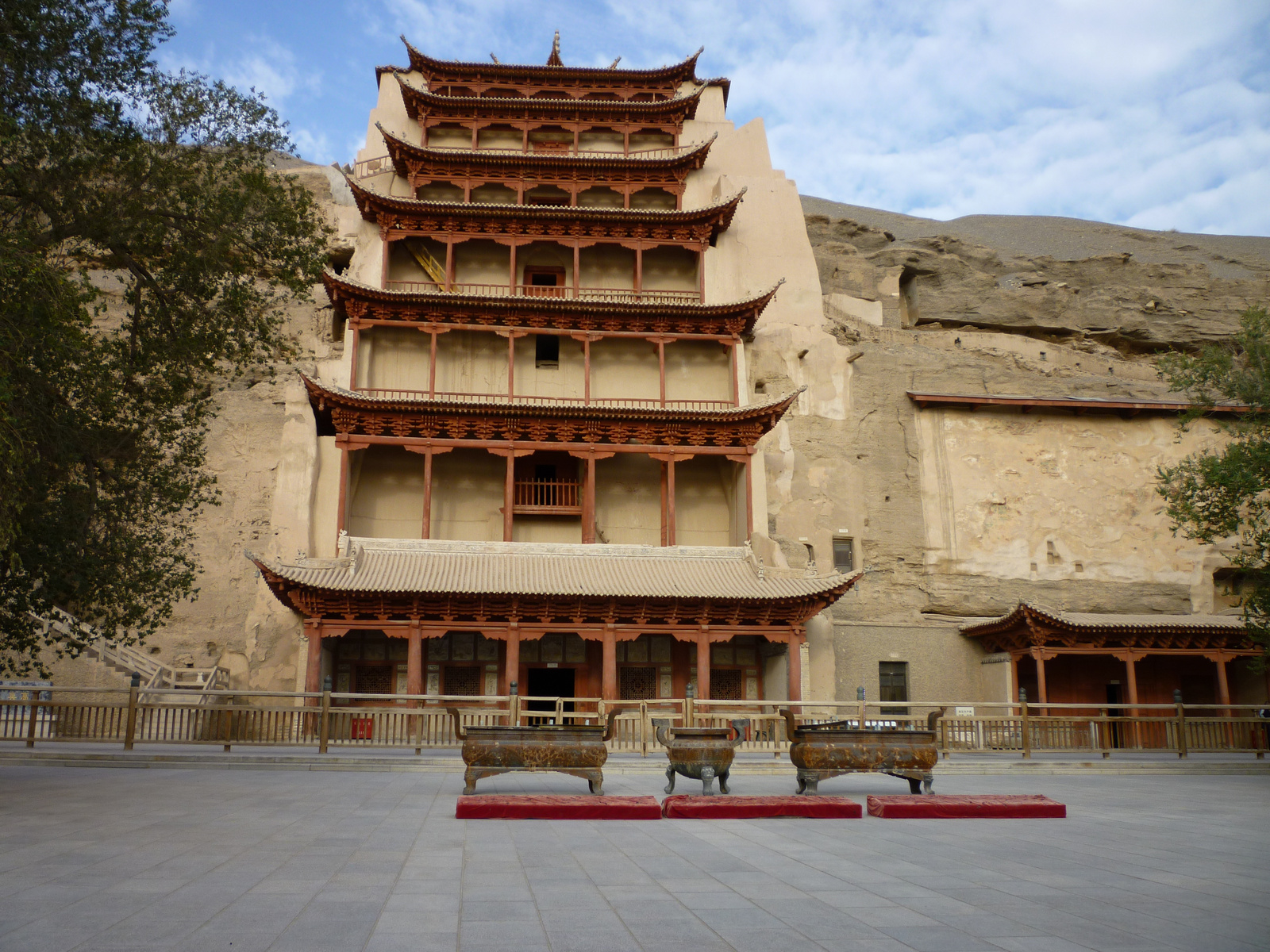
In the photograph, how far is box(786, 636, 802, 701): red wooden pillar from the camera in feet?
73.9

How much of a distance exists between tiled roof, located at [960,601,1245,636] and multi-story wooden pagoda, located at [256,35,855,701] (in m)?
5.53

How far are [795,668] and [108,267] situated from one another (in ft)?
54.0

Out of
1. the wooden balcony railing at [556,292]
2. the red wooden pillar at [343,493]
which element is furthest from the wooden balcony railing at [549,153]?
the red wooden pillar at [343,493]

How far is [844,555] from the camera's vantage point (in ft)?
93.2

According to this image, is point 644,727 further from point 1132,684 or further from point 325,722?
point 1132,684

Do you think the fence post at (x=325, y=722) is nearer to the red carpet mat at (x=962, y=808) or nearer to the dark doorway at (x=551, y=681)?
the dark doorway at (x=551, y=681)

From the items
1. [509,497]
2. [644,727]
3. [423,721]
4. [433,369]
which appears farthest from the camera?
[433,369]

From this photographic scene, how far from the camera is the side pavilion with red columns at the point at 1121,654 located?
81.3 ft

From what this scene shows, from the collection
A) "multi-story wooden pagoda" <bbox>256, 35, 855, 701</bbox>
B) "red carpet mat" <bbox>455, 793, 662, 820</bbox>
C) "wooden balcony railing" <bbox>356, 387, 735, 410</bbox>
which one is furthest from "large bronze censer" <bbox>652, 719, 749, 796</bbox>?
"wooden balcony railing" <bbox>356, 387, 735, 410</bbox>

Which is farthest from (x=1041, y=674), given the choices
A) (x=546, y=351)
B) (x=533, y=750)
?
(x=533, y=750)

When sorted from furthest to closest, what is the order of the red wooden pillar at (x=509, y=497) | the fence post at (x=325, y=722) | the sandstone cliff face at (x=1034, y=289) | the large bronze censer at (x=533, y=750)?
1. the sandstone cliff face at (x=1034, y=289)
2. the red wooden pillar at (x=509, y=497)
3. the fence post at (x=325, y=722)
4. the large bronze censer at (x=533, y=750)

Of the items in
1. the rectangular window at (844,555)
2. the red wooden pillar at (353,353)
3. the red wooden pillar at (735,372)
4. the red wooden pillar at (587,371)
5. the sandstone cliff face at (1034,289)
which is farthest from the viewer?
the sandstone cliff face at (1034,289)

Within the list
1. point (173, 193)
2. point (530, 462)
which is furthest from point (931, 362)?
point (173, 193)

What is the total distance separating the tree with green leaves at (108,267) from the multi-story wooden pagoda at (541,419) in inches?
350
